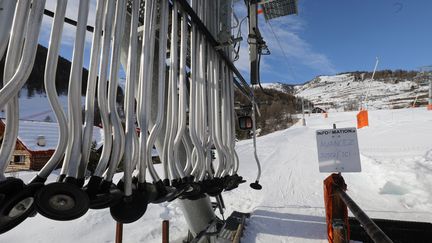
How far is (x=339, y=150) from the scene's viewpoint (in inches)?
133

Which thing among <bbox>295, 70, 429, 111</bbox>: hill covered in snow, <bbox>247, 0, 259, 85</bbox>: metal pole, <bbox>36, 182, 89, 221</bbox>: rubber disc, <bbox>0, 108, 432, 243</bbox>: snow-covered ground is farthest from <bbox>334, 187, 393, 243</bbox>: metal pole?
<bbox>295, 70, 429, 111</bbox>: hill covered in snow

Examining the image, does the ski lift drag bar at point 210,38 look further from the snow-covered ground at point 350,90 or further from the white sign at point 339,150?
the snow-covered ground at point 350,90

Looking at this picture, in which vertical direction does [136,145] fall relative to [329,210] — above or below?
above

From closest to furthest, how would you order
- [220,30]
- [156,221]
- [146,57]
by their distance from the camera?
[146,57]
[220,30]
[156,221]

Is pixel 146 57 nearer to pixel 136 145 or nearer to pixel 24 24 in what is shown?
pixel 136 145

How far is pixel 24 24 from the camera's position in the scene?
954 mm

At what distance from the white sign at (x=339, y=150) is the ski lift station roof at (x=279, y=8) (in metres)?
2.10

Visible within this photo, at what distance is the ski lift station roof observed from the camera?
13.8 feet

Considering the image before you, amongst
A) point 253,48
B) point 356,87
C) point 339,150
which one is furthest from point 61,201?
point 356,87

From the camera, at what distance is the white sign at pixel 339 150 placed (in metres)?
3.31

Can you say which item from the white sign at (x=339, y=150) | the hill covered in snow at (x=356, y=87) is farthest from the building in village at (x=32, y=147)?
the hill covered in snow at (x=356, y=87)

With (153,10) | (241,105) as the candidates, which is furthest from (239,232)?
(153,10)

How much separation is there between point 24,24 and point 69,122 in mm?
377

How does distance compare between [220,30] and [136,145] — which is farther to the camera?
[220,30]
